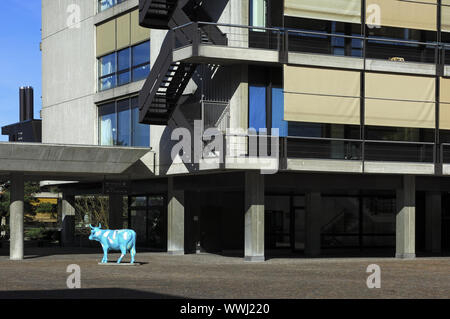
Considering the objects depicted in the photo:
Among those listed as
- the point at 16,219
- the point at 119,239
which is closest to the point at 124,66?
the point at 16,219

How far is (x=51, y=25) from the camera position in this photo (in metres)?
46.9

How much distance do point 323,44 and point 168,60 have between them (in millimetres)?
6497

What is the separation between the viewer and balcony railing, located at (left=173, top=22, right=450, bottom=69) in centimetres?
3130

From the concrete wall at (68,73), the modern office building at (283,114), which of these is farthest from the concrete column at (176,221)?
the concrete wall at (68,73)

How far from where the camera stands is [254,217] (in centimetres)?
3167

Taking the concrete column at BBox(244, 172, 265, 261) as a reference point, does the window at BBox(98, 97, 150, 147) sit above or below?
above

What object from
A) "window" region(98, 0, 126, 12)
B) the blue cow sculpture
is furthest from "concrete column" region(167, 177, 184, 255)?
"window" region(98, 0, 126, 12)

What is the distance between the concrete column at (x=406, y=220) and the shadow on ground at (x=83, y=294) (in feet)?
59.9

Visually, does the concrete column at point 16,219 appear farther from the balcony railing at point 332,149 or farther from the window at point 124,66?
the balcony railing at point 332,149

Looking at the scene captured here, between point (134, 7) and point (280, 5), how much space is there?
9213 millimetres

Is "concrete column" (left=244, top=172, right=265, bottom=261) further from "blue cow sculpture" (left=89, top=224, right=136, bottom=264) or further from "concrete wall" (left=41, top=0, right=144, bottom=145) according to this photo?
"concrete wall" (left=41, top=0, right=144, bottom=145)

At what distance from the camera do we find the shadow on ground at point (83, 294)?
56.9 ft

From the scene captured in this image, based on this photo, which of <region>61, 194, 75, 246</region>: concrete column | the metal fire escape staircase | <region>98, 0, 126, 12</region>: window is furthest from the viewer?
<region>61, 194, 75, 246</region>: concrete column

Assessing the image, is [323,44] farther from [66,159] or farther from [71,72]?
[71,72]
